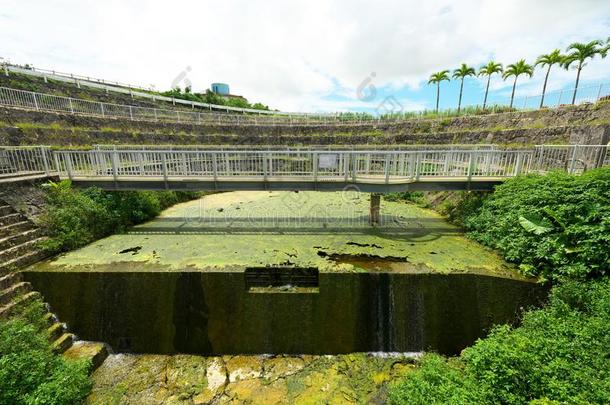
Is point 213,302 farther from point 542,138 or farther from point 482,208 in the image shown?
point 542,138

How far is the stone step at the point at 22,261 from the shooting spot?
5759 mm

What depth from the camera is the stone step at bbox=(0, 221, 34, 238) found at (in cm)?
643

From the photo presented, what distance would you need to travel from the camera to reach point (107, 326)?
6.00 metres

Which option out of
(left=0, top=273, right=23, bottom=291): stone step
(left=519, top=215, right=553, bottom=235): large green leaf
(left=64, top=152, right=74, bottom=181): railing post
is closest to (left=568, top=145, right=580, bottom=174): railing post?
(left=519, top=215, right=553, bottom=235): large green leaf

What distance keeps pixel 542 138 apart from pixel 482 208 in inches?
333

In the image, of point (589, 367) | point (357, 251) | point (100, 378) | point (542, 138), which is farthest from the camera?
point (542, 138)

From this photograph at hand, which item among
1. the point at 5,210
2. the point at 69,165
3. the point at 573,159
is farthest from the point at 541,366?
the point at 69,165

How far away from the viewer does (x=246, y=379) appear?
528cm

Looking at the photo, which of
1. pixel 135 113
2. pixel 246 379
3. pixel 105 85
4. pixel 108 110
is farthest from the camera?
pixel 105 85

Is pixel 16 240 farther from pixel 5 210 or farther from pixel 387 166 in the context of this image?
pixel 387 166

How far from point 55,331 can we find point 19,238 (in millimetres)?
2937

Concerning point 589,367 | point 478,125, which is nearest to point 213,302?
point 589,367

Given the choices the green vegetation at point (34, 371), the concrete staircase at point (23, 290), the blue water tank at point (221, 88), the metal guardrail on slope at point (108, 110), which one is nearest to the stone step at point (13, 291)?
the concrete staircase at point (23, 290)

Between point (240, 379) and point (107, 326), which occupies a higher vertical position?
point (107, 326)
